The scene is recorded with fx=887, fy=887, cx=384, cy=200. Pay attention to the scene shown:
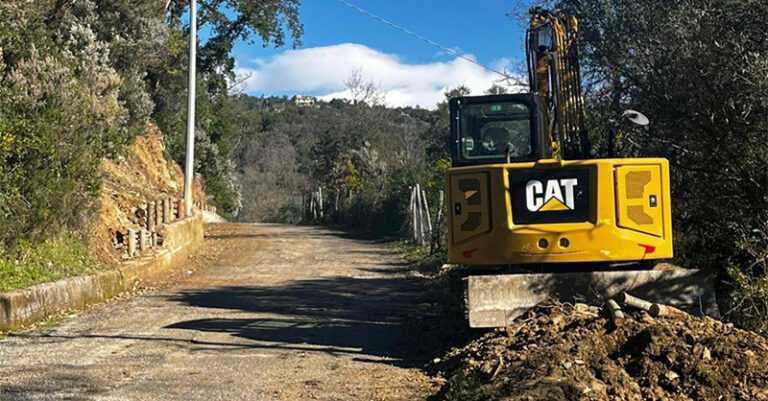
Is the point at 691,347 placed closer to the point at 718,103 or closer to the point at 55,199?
the point at 718,103

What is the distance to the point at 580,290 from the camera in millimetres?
9742

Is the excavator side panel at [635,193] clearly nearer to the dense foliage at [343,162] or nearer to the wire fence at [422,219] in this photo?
the wire fence at [422,219]

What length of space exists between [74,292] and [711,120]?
31.5 ft

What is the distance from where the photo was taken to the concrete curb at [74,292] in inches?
460

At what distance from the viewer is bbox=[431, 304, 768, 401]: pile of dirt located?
285 inches

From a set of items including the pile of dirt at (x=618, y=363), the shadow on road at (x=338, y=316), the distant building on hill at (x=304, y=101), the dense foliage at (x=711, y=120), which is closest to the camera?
the pile of dirt at (x=618, y=363)

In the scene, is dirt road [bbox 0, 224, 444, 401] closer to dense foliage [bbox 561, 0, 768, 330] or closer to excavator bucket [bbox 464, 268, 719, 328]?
excavator bucket [bbox 464, 268, 719, 328]

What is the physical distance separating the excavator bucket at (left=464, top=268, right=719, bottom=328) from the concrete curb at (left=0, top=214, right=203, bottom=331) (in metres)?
6.10

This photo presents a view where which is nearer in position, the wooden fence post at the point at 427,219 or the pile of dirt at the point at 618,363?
the pile of dirt at the point at 618,363

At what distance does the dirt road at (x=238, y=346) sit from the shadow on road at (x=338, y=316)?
2 cm

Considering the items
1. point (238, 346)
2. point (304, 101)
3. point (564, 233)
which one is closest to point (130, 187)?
point (238, 346)

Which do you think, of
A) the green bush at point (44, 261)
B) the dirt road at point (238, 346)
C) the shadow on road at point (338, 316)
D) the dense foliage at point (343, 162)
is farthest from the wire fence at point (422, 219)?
the green bush at point (44, 261)

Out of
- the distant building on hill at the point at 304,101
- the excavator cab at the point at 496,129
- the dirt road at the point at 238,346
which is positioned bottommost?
the dirt road at the point at 238,346

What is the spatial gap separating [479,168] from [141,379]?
14.1 ft
